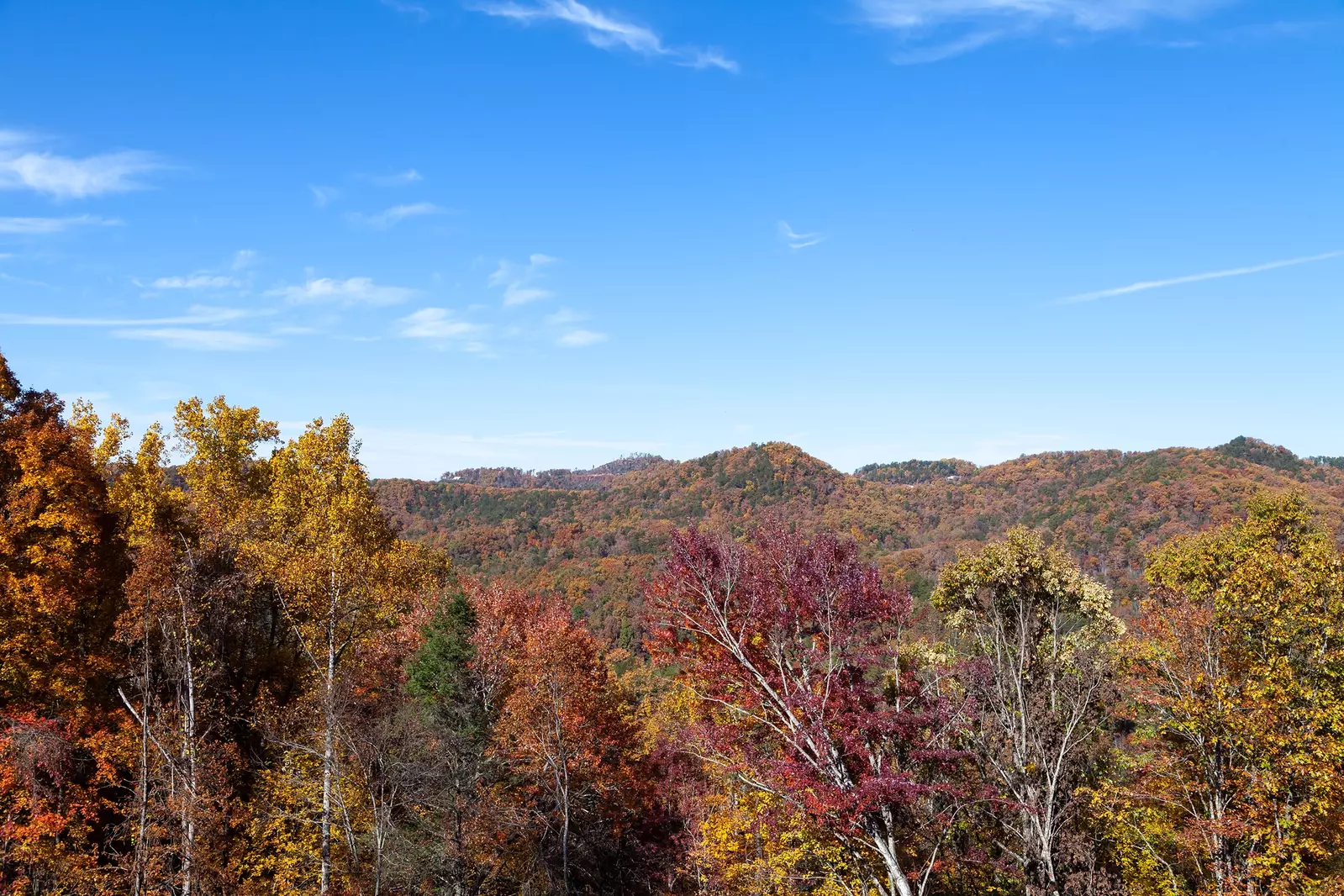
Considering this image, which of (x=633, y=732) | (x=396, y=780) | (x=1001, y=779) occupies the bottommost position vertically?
(x=633, y=732)

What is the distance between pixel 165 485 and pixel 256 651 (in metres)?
6.19

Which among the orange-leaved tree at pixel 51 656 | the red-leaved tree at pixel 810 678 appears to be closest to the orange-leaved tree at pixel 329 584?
the orange-leaved tree at pixel 51 656

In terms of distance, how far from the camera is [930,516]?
17712 centimetres

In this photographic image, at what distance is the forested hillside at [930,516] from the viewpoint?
110375 millimetres

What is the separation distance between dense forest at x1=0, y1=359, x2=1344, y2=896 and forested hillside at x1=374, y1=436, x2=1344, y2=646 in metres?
56.0

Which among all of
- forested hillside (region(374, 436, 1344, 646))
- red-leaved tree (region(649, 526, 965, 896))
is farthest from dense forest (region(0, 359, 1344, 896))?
forested hillside (region(374, 436, 1344, 646))

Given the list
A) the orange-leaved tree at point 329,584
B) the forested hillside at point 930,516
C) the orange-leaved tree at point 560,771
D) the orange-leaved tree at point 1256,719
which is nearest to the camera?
the orange-leaved tree at point 1256,719

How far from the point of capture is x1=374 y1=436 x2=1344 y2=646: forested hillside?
110375mm

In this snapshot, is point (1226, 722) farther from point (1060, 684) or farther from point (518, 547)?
point (518, 547)

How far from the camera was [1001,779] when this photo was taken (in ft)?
53.7

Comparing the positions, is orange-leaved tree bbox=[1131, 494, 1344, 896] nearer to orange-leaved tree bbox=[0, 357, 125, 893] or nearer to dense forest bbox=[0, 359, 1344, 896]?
dense forest bbox=[0, 359, 1344, 896]

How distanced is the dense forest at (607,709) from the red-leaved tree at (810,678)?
8cm

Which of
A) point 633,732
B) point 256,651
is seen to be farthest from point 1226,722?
point 256,651

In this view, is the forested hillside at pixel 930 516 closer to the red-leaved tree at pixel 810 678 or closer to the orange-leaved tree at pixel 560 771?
the orange-leaved tree at pixel 560 771
